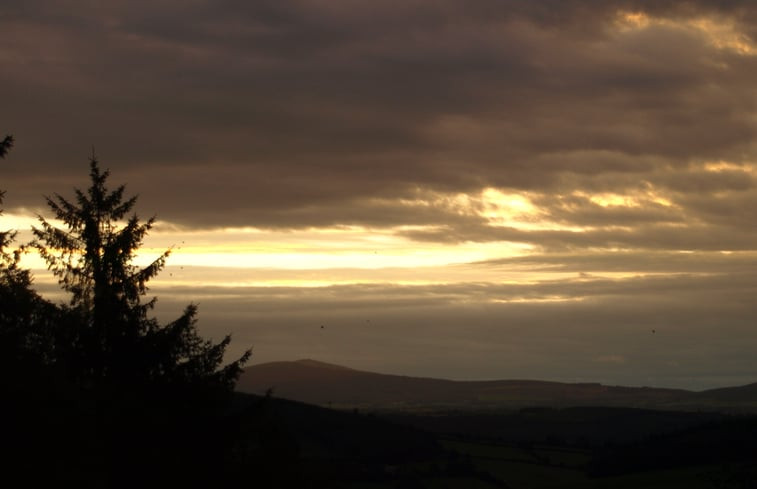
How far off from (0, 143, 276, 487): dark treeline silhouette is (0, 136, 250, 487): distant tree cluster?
38 mm

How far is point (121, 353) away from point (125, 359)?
10.2 inches

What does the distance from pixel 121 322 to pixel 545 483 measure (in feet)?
399

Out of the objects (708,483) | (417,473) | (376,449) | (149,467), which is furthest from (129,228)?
(376,449)

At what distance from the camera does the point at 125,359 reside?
121ft

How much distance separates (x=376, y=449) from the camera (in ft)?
584

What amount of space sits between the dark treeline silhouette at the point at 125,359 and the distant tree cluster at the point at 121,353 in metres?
0.04

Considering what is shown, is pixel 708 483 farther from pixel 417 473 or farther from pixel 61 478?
pixel 61 478

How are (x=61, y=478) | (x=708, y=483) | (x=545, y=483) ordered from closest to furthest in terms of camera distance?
(x=61, y=478)
(x=708, y=483)
(x=545, y=483)

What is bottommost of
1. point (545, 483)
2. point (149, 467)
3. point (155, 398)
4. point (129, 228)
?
point (545, 483)

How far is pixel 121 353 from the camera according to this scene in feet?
121

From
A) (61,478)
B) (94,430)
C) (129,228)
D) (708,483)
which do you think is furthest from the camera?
(708,483)

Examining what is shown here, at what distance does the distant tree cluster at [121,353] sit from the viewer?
35031mm

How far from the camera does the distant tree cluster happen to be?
3503 cm

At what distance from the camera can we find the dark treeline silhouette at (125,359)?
35.2 meters
